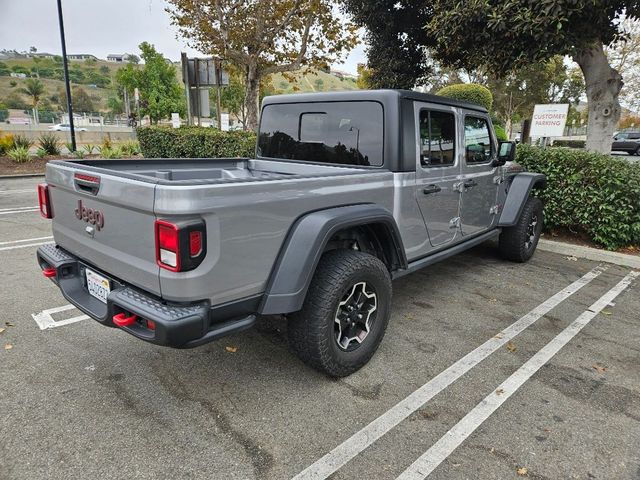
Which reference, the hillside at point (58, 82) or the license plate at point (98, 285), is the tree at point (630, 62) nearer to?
the license plate at point (98, 285)

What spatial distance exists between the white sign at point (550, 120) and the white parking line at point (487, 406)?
6.03 m

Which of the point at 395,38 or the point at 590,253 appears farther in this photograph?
the point at 395,38

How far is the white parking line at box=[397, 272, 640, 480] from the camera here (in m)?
2.14

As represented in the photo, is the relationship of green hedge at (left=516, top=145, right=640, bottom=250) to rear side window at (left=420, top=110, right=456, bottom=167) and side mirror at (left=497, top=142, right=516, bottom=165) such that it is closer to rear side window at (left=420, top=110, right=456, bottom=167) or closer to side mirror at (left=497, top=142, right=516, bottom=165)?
side mirror at (left=497, top=142, right=516, bottom=165)

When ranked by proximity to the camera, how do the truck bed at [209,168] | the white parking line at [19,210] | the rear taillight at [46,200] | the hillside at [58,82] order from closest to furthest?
the rear taillight at [46,200]
the truck bed at [209,168]
the white parking line at [19,210]
the hillside at [58,82]

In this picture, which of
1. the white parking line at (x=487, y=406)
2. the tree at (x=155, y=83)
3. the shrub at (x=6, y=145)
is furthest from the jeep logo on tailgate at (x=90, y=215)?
the tree at (x=155, y=83)

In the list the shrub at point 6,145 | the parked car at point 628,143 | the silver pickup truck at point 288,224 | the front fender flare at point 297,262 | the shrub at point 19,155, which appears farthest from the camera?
the parked car at point 628,143

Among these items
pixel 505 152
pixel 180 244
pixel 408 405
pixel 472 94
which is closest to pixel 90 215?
pixel 180 244

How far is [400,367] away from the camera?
3.03m

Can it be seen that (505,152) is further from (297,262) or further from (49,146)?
(49,146)

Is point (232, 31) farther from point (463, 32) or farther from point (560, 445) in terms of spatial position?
point (560, 445)

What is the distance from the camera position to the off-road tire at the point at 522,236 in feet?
17.0

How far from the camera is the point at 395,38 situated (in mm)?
9539

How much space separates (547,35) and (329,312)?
4.99 metres
